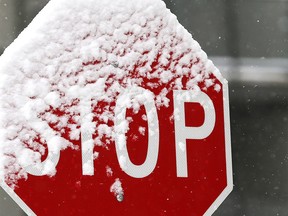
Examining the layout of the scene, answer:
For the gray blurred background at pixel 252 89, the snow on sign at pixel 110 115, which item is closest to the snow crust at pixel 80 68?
the snow on sign at pixel 110 115

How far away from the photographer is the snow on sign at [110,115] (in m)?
1.29

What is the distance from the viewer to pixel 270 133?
6.30 feet

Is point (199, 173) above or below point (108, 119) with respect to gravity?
below

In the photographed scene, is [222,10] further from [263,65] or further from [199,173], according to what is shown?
[199,173]

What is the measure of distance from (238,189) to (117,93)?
674mm

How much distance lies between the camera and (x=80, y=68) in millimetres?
1355

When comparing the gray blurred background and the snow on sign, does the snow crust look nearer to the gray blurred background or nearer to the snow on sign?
the snow on sign

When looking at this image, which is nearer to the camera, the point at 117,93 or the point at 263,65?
the point at 117,93

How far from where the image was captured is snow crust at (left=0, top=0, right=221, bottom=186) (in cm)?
128

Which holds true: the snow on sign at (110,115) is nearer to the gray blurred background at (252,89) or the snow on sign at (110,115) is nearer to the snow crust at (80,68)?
the snow crust at (80,68)

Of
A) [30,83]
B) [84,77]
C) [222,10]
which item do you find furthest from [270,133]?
[30,83]

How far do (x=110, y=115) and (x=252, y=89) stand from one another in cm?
70

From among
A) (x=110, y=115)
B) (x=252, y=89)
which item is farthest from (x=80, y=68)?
(x=252, y=89)

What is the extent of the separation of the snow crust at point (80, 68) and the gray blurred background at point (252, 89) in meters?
0.39
